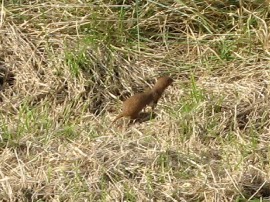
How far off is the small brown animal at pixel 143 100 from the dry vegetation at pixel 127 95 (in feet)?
0.20

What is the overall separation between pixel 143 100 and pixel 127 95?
313 millimetres

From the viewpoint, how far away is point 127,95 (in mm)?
4781

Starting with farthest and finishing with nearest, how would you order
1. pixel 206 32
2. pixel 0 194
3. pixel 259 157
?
pixel 206 32 < pixel 259 157 < pixel 0 194

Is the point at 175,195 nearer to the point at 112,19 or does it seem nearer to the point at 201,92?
the point at 201,92

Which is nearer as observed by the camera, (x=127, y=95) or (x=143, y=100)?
(x=143, y=100)

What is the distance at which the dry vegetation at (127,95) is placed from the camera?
386 centimetres

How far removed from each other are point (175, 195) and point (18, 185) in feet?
2.16

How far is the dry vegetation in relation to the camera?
3.86 m

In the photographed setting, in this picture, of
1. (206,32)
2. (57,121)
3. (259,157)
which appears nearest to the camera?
(259,157)

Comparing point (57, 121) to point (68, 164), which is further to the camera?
point (57, 121)

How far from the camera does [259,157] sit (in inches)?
160

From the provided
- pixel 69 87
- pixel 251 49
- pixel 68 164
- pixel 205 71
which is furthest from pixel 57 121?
pixel 251 49

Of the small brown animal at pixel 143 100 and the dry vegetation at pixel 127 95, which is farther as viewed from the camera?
the small brown animal at pixel 143 100

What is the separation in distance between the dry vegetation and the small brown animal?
0.06 metres
